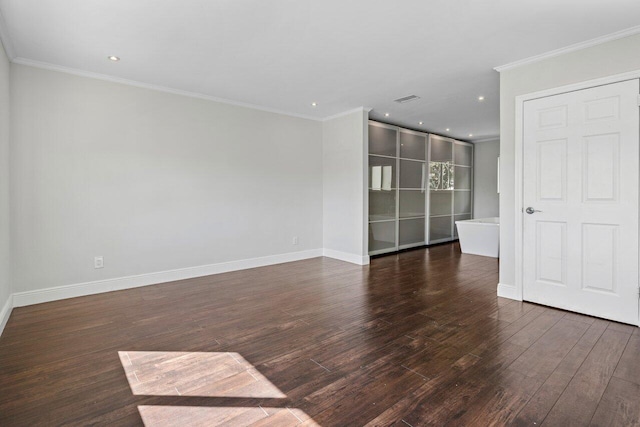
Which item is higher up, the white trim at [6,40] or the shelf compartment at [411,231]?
the white trim at [6,40]

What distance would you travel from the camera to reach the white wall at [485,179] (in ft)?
25.5

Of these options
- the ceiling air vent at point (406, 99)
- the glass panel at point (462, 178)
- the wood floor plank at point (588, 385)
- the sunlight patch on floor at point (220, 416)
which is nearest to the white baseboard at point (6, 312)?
the sunlight patch on floor at point (220, 416)

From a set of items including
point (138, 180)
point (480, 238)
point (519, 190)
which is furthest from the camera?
point (480, 238)

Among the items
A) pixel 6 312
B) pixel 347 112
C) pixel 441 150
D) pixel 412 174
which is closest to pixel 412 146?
pixel 412 174

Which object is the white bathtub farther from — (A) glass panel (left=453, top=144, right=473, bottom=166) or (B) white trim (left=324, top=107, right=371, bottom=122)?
(B) white trim (left=324, top=107, right=371, bottom=122)

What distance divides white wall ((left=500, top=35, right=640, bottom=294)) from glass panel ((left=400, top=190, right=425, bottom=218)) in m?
2.87

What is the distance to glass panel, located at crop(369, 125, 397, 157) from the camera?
5656 mm

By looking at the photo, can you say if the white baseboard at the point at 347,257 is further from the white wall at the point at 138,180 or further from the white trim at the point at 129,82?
the white trim at the point at 129,82

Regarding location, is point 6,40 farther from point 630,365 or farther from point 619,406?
point 630,365

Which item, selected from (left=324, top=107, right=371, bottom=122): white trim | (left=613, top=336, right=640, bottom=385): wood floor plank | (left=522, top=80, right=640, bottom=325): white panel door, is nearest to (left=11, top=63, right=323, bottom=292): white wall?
(left=324, top=107, right=371, bottom=122): white trim

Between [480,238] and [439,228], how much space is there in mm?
1501

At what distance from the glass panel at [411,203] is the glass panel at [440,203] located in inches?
14.0

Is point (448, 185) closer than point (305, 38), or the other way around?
point (305, 38)

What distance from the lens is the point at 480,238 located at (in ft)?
19.2
